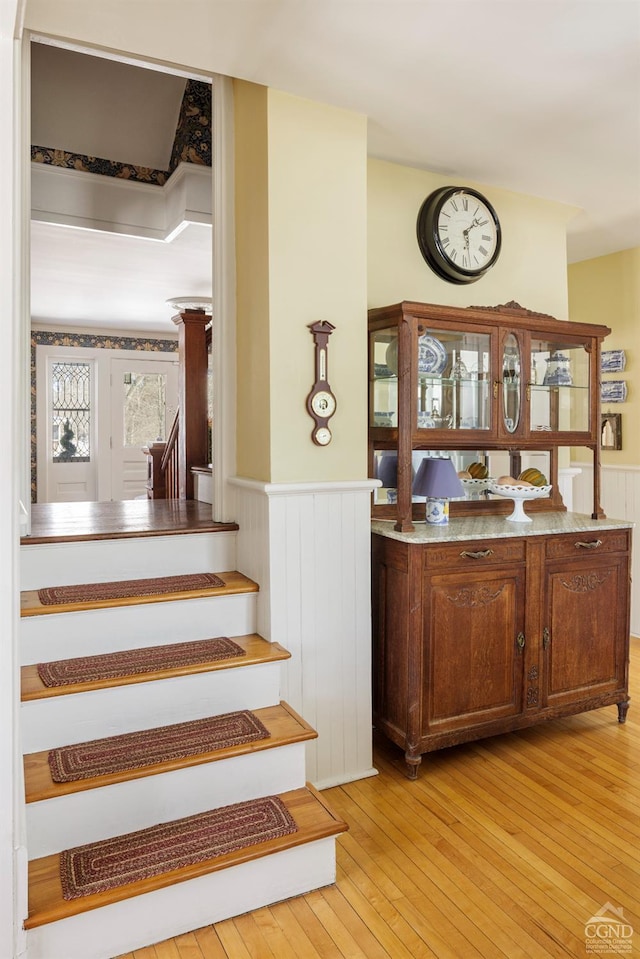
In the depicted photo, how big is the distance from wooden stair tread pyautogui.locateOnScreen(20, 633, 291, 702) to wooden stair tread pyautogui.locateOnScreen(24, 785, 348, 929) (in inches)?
18.0

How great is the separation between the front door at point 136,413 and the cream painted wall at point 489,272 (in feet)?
19.0

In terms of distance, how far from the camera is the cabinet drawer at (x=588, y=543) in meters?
2.99

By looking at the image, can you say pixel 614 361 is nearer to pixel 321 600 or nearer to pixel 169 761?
pixel 321 600

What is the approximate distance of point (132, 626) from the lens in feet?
8.03

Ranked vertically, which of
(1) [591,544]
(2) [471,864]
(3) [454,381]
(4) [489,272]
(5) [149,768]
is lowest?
(2) [471,864]

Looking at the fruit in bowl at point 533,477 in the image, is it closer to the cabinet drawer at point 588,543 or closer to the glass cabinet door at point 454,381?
the cabinet drawer at point 588,543

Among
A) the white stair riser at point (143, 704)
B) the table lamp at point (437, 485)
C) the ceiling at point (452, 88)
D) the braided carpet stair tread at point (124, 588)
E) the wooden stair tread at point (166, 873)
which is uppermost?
the ceiling at point (452, 88)

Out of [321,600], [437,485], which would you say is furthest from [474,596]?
[321,600]

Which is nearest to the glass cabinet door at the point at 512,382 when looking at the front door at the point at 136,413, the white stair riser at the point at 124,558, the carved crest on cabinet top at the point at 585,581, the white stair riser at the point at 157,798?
the carved crest on cabinet top at the point at 585,581

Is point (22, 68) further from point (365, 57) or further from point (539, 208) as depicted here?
point (539, 208)

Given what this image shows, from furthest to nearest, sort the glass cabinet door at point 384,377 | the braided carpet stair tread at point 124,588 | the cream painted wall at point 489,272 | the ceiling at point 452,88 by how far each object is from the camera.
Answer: the cream painted wall at point 489,272, the glass cabinet door at point 384,377, the braided carpet stair tread at point 124,588, the ceiling at point 452,88

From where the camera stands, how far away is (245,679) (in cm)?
240

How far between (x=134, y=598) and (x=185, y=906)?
99 cm

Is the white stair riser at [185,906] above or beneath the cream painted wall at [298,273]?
beneath
